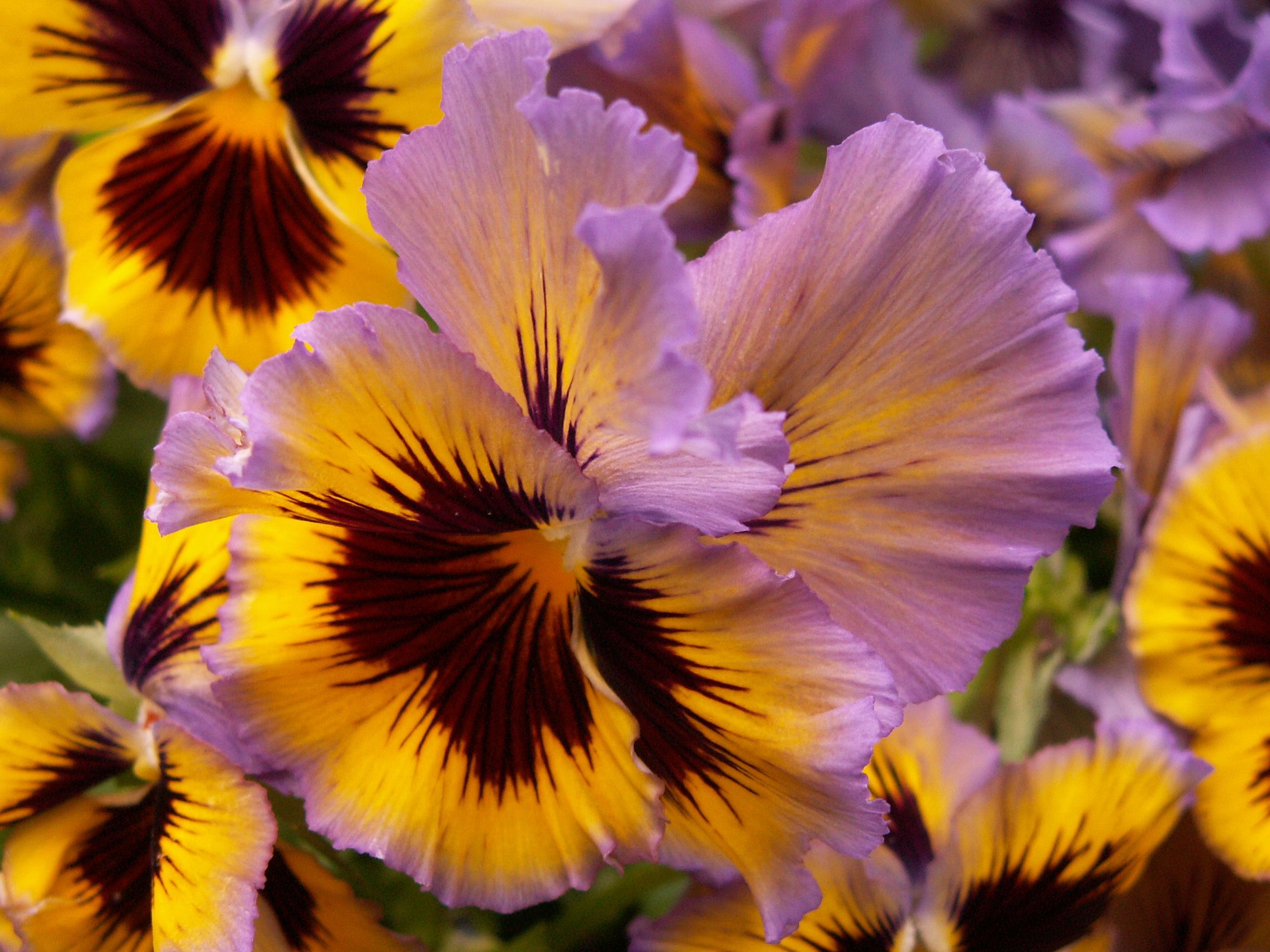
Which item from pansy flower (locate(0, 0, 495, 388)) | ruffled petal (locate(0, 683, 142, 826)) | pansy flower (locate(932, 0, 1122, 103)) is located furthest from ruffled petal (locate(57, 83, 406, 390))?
pansy flower (locate(932, 0, 1122, 103))

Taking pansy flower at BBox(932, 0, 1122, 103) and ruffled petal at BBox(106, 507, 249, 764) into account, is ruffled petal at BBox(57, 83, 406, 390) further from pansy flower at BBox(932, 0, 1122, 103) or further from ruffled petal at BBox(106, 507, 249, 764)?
pansy flower at BBox(932, 0, 1122, 103)

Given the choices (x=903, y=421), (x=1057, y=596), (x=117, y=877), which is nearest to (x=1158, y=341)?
(x=1057, y=596)

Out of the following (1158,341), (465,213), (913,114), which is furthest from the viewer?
(913,114)

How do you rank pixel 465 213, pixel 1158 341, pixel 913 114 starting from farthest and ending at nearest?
pixel 913 114
pixel 1158 341
pixel 465 213

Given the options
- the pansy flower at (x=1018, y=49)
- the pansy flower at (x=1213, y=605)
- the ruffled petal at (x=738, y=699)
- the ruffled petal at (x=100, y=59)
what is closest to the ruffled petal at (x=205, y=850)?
the ruffled petal at (x=738, y=699)

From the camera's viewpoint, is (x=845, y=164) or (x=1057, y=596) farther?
(x=1057, y=596)

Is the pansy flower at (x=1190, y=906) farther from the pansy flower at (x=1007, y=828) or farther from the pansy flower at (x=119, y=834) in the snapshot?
the pansy flower at (x=119, y=834)

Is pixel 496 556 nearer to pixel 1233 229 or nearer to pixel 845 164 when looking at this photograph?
pixel 845 164

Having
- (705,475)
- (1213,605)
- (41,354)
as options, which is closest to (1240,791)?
(1213,605)
